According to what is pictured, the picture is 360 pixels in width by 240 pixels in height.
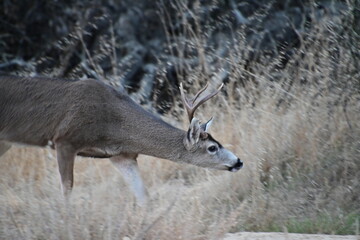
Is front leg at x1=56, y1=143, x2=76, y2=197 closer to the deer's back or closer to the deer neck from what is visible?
the deer's back

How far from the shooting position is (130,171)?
30.4 feet

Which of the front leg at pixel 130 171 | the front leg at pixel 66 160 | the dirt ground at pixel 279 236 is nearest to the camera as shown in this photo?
the dirt ground at pixel 279 236

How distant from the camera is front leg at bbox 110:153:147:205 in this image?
9094 mm

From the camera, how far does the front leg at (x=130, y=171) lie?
9.09m

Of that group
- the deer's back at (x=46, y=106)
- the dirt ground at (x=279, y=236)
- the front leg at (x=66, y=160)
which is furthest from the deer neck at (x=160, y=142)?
the dirt ground at (x=279, y=236)

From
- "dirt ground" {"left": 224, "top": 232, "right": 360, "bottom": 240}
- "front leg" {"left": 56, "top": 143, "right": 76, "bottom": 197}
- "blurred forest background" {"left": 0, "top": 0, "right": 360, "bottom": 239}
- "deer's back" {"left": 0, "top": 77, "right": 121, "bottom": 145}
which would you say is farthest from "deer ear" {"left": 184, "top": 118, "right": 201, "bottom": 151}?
"dirt ground" {"left": 224, "top": 232, "right": 360, "bottom": 240}

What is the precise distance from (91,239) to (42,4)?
322 inches

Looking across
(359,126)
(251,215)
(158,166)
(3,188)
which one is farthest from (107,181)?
(359,126)

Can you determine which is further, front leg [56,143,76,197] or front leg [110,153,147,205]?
front leg [110,153,147,205]

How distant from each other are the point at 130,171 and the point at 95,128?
1.91ft

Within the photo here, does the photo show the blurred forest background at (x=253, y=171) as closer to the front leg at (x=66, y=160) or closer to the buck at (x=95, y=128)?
the front leg at (x=66, y=160)

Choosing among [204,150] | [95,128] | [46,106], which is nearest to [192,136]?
[204,150]

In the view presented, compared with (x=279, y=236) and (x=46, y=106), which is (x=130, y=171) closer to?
(x=46, y=106)

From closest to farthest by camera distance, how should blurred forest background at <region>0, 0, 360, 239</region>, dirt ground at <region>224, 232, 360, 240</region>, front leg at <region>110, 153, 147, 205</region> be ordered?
blurred forest background at <region>0, 0, 360, 239</region> < dirt ground at <region>224, 232, 360, 240</region> < front leg at <region>110, 153, 147, 205</region>
